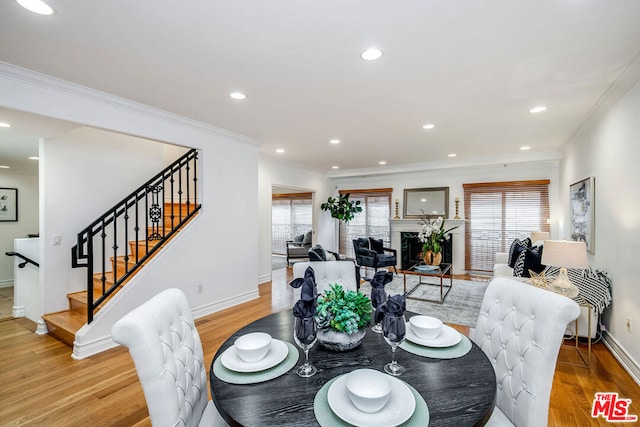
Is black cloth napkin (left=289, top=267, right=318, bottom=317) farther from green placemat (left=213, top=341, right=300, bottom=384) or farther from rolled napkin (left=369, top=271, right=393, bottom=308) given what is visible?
rolled napkin (left=369, top=271, right=393, bottom=308)

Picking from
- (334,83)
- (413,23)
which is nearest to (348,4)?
(413,23)

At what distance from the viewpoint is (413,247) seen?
721 cm

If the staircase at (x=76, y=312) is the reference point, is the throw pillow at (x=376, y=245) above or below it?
above

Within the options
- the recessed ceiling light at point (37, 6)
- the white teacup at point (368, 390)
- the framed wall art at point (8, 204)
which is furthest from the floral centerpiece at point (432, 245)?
the framed wall art at point (8, 204)

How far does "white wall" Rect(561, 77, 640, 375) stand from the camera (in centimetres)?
249

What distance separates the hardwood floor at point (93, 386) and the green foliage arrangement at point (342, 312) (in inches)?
62.1

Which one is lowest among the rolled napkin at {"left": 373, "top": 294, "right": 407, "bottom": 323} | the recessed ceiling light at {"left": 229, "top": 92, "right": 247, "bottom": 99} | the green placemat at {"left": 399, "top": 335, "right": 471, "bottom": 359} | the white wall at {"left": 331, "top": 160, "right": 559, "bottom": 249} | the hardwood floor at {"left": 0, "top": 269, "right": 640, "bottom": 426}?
the hardwood floor at {"left": 0, "top": 269, "right": 640, "bottom": 426}

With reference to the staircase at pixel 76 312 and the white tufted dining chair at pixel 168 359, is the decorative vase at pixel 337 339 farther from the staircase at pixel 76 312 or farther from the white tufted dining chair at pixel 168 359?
the staircase at pixel 76 312

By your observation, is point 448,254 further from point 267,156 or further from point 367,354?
point 367,354

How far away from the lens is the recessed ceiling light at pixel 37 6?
5.40 feet

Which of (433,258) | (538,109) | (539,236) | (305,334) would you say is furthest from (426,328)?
(539,236)

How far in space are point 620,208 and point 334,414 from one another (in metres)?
3.37

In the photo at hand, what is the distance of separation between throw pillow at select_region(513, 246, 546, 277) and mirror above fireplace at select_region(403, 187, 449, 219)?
2.97m

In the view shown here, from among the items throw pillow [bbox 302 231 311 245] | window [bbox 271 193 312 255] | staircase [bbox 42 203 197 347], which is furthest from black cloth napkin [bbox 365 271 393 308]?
window [bbox 271 193 312 255]
